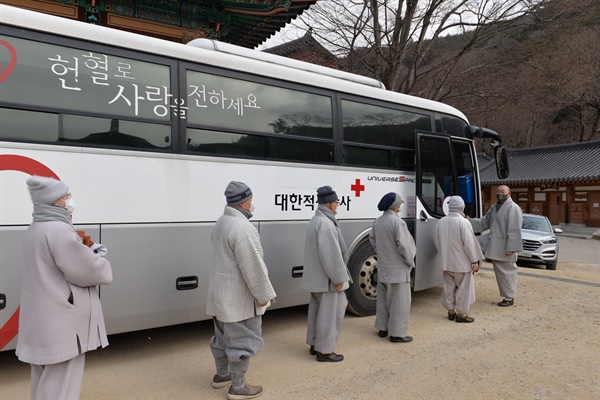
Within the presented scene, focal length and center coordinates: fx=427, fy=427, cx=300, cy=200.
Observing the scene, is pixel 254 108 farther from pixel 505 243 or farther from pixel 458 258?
pixel 505 243

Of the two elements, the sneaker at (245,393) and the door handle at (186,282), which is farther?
the door handle at (186,282)

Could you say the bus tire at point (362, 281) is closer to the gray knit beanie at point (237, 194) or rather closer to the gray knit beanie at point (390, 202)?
the gray knit beanie at point (390, 202)

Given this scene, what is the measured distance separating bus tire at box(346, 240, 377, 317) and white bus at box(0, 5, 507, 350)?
0.02 meters

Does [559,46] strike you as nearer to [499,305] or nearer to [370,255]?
[499,305]

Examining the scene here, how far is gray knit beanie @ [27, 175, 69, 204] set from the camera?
102 inches

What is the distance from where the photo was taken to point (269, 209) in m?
4.96

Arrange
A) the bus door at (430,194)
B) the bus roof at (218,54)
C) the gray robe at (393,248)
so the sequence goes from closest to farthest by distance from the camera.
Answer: the bus roof at (218,54), the gray robe at (393,248), the bus door at (430,194)

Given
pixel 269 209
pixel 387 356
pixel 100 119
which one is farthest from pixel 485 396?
→ pixel 100 119

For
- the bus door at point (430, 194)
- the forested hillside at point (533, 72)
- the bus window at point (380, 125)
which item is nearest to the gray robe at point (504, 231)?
the bus door at point (430, 194)

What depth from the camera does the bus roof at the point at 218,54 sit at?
12.1 feet

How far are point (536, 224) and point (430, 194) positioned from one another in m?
10.3

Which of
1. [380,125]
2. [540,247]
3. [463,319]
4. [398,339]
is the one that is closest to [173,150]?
[380,125]

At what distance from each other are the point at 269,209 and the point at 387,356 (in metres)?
2.07

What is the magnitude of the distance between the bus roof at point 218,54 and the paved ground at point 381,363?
3135mm
